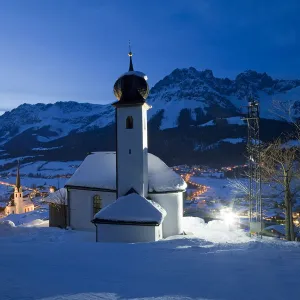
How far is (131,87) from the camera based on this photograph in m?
18.3

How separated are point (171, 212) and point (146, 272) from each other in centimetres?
1120

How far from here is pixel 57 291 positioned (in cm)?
620

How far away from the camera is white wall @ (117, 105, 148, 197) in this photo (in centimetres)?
1823

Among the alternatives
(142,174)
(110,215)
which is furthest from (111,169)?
(110,215)

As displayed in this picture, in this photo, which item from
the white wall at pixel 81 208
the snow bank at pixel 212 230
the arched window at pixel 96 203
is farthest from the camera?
the white wall at pixel 81 208

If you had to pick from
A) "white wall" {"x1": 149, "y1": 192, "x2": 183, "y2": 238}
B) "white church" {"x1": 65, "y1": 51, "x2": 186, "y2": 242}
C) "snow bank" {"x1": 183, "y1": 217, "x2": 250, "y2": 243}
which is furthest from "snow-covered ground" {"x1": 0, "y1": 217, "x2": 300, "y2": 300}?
"white wall" {"x1": 149, "y1": 192, "x2": 183, "y2": 238}

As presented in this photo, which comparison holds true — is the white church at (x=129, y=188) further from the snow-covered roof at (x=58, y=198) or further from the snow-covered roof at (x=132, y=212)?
the snow-covered roof at (x=58, y=198)

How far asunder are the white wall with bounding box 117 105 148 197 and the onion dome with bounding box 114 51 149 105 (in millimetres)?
475

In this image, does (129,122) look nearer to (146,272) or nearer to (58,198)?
(58,198)

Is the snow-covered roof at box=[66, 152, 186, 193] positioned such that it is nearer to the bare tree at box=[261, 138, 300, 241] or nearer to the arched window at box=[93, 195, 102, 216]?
the arched window at box=[93, 195, 102, 216]

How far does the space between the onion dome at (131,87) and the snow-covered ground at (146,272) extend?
949 cm

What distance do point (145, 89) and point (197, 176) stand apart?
81788 mm

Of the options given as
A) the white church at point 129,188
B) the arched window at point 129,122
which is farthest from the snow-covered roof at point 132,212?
the arched window at point 129,122

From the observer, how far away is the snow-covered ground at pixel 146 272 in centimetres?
620
